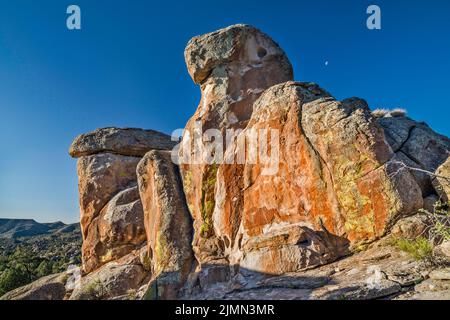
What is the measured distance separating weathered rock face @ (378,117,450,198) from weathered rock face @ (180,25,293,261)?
24.0 feet

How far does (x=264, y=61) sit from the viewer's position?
18.8 m

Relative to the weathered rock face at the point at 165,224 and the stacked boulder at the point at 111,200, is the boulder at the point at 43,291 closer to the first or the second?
the stacked boulder at the point at 111,200

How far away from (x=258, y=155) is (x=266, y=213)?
2.49 m

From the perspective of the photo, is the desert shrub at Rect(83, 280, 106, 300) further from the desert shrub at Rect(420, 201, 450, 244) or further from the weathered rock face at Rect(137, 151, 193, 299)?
the desert shrub at Rect(420, 201, 450, 244)

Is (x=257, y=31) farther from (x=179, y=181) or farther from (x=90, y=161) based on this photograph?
(x=90, y=161)

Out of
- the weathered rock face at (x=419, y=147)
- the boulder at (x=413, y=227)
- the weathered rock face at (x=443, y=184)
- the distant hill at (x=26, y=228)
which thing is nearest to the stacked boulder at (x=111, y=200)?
the boulder at (x=413, y=227)

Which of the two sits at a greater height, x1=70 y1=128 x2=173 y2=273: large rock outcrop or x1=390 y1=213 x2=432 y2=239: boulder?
x1=70 y1=128 x2=173 y2=273: large rock outcrop

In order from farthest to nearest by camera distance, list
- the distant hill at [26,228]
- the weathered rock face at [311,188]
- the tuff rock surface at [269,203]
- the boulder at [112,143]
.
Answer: the distant hill at [26,228], the boulder at [112,143], the weathered rock face at [311,188], the tuff rock surface at [269,203]

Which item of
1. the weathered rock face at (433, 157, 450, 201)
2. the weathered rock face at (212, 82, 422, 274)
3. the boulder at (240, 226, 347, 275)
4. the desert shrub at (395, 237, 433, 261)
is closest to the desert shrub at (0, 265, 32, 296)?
the weathered rock face at (212, 82, 422, 274)

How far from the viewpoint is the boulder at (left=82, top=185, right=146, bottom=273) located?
68.5ft

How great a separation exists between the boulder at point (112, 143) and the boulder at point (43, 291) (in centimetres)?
885

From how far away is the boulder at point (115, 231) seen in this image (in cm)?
2089

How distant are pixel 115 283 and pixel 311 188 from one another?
481 inches

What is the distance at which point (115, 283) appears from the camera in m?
18.0
